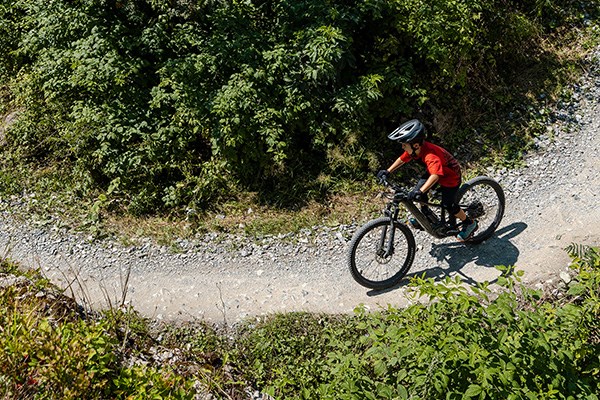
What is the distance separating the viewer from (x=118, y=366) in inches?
225

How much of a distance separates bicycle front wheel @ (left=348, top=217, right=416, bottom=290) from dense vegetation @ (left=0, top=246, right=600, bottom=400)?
735mm

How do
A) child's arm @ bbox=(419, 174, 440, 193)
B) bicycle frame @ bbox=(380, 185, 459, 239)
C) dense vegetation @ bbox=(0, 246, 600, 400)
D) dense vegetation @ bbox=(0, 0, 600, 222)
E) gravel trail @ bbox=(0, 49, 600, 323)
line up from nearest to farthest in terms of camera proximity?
dense vegetation @ bbox=(0, 246, 600, 400) → child's arm @ bbox=(419, 174, 440, 193) → bicycle frame @ bbox=(380, 185, 459, 239) → gravel trail @ bbox=(0, 49, 600, 323) → dense vegetation @ bbox=(0, 0, 600, 222)

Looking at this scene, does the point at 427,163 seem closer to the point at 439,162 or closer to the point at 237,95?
the point at 439,162

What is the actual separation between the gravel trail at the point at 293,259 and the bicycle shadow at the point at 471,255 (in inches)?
0.6

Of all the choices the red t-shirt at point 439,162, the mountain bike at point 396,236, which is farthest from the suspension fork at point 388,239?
the red t-shirt at point 439,162

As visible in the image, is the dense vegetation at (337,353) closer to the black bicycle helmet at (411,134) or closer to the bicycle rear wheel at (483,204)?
the bicycle rear wheel at (483,204)

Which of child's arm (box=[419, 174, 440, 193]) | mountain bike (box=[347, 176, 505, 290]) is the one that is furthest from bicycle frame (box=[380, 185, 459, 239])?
child's arm (box=[419, 174, 440, 193])

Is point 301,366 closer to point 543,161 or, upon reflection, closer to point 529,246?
point 529,246

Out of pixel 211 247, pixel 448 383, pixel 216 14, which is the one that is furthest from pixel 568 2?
pixel 448 383

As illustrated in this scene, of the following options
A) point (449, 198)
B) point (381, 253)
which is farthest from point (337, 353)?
point (449, 198)

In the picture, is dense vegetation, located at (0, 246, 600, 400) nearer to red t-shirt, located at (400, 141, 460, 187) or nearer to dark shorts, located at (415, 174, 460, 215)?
dark shorts, located at (415, 174, 460, 215)

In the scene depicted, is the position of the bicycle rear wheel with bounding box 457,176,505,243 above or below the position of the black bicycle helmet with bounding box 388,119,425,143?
below

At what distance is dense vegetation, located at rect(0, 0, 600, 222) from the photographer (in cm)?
909

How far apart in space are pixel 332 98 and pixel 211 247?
3.44 metres
